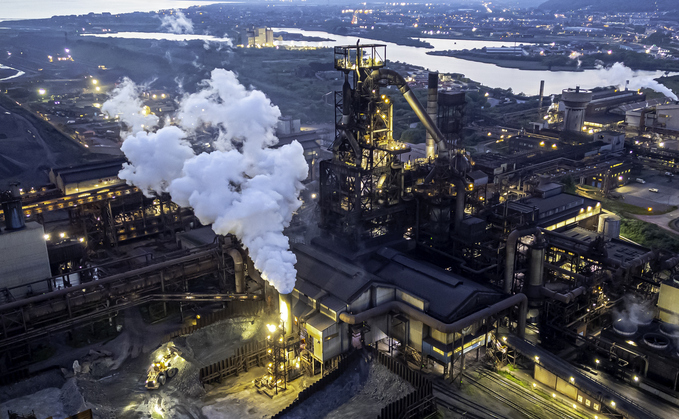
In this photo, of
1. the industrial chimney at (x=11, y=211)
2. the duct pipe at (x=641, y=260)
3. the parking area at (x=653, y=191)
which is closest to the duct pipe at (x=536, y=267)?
the duct pipe at (x=641, y=260)

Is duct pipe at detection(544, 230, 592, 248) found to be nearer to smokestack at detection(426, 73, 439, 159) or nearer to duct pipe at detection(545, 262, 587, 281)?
duct pipe at detection(545, 262, 587, 281)

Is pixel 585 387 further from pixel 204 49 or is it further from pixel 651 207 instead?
pixel 204 49

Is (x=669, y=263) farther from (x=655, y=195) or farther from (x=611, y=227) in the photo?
(x=655, y=195)

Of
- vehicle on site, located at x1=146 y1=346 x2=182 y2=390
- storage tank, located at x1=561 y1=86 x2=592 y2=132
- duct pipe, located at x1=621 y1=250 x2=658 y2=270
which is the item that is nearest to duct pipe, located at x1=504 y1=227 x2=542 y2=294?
duct pipe, located at x1=621 y1=250 x2=658 y2=270

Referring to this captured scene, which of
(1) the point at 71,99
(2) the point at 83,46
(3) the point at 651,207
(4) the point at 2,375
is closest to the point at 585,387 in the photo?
(4) the point at 2,375

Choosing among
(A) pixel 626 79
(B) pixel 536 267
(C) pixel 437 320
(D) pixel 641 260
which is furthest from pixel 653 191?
(A) pixel 626 79

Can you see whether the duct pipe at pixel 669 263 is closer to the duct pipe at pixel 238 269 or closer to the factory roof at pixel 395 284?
the factory roof at pixel 395 284
